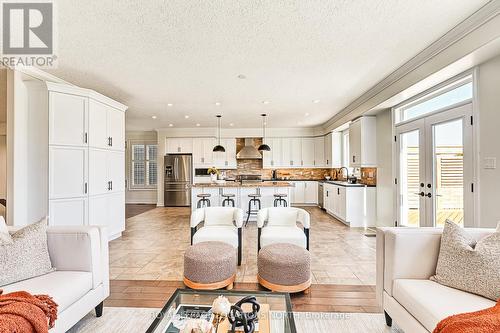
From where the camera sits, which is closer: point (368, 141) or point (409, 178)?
point (409, 178)

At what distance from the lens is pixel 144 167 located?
9.42 m

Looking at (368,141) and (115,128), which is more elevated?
(115,128)

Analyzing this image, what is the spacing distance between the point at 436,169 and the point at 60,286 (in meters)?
4.51

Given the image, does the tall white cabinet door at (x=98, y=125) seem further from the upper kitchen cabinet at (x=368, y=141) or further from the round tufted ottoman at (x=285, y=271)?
the upper kitchen cabinet at (x=368, y=141)

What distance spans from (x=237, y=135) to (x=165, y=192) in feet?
10.6

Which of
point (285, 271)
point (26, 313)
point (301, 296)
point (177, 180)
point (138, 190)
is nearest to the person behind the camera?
point (26, 313)

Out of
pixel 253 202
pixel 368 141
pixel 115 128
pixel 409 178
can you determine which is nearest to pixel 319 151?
pixel 368 141

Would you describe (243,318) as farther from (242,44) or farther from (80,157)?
(80,157)

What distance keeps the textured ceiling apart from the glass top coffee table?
2.40 m

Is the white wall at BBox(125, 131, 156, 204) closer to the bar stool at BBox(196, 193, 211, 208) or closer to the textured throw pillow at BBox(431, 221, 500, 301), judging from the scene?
the bar stool at BBox(196, 193, 211, 208)

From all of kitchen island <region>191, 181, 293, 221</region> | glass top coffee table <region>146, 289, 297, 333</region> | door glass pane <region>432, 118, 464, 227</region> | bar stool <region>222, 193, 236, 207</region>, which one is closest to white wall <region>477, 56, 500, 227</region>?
door glass pane <region>432, 118, 464, 227</region>

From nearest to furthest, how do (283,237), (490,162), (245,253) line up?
(490,162) → (283,237) → (245,253)

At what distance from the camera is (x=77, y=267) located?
6.86 ft

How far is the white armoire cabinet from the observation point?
3740mm
